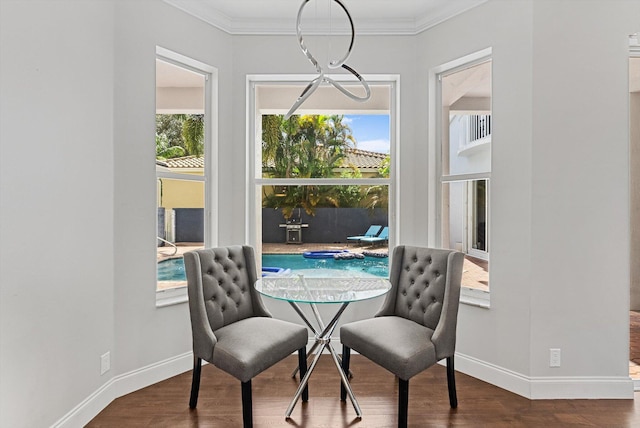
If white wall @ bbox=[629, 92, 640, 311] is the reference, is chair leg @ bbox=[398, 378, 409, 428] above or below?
below

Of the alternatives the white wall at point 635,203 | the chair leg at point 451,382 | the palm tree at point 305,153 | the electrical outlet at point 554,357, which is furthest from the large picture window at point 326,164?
the white wall at point 635,203

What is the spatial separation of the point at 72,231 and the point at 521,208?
277 cm

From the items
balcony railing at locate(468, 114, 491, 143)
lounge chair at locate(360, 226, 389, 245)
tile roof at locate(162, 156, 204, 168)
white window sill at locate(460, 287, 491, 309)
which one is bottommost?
white window sill at locate(460, 287, 491, 309)

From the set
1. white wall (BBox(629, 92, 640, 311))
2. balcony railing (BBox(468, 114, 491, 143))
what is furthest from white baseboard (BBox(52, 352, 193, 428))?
white wall (BBox(629, 92, 640, 311))

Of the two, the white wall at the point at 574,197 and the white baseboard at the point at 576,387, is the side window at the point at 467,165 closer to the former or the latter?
the white wall at the point at 574,197

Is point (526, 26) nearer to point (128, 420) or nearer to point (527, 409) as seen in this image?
point (527, 409)

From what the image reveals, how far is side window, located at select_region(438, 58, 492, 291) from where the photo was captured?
2.88 metres

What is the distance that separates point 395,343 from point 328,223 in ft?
4.60

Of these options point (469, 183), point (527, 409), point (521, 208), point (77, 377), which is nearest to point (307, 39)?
point (469, 183)

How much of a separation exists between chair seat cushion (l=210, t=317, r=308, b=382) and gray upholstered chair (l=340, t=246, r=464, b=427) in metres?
0.38

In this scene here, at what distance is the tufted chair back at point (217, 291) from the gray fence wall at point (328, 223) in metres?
0.60

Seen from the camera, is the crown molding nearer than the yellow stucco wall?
No

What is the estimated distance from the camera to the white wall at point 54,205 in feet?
5.65

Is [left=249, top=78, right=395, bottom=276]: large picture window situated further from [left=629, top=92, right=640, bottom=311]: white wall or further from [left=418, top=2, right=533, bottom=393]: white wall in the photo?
[left=629, top=92, right=640, bottom=311]: white wall
